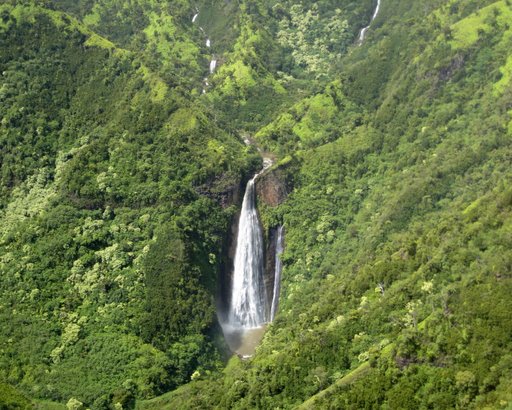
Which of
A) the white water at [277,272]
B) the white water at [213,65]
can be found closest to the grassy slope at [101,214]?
the white water at [277,272]

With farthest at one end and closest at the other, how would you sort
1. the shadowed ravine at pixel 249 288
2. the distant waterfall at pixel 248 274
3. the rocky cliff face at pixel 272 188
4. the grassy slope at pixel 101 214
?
the rocky cliff face at pixel 272 188
the distant waterfall at pixel 248 274
the shadowed ravine at pixel 249 288
the grassy slope at pixel 101 214

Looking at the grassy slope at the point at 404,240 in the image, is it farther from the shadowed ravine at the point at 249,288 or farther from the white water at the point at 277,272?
the shadowed ravine at the point at 249,288

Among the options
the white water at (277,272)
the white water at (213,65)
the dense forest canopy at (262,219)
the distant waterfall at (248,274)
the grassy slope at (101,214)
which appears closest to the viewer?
the dense forest canopy at (262,219)

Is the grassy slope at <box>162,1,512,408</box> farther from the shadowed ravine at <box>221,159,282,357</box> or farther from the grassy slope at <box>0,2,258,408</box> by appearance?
the grassy slope at <box>0,2,258,408</box>

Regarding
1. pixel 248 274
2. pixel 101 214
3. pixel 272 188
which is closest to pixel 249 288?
pixel 248 274

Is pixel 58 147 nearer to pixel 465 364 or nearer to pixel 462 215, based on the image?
pixel 462 215

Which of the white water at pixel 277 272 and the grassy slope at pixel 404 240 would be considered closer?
the grassy slope at pixel 404 240
